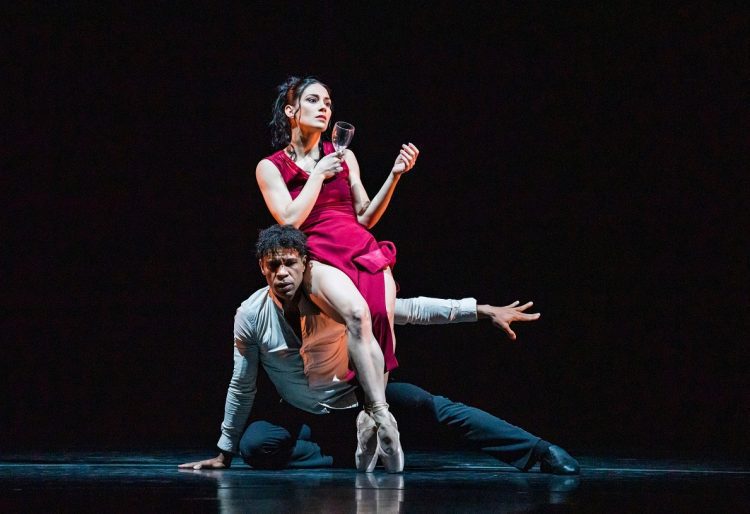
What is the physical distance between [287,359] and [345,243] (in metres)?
0.39

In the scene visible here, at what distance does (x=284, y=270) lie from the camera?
2.66 meters

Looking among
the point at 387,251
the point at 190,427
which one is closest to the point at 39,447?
the point at 190,427

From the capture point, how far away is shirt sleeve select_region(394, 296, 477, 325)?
2889mm

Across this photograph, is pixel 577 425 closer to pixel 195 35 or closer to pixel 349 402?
pixel 349 402

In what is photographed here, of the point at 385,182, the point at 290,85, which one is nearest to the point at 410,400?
the point at 385,182

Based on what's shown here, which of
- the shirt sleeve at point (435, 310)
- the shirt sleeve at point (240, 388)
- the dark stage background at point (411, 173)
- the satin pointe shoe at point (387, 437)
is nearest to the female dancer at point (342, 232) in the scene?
the satin pointe shoe at point (387, 437)

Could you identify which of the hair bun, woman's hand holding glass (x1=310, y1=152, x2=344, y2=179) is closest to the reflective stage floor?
woman's hand holding glass (x1=310, y1=152, x2=344, y2=179)

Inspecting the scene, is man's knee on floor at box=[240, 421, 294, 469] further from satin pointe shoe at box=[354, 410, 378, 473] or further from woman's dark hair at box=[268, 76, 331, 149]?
woman's dark hair at box=[268, 76, 331, 149]

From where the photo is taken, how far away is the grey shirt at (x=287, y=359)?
275 centimetres

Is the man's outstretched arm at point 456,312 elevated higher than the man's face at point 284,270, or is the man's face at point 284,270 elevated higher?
the man's face at point 284,270

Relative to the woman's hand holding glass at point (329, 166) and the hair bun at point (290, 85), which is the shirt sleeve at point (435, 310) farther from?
the hair bun at point (290, 85)

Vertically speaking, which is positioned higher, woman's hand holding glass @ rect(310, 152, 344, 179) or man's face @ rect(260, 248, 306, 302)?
woman's hand holding glass @ rect(310, 152, 344, 179)

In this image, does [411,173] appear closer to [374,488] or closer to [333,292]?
[333,292]

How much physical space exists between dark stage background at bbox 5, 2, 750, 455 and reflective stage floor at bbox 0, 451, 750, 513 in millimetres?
1428
